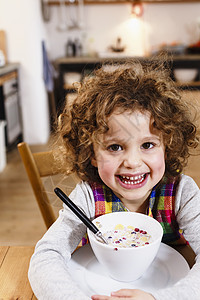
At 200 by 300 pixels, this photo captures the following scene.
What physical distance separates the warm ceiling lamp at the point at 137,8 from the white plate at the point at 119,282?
4323 mm

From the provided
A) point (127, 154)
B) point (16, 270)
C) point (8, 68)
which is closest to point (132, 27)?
point (8, 68)

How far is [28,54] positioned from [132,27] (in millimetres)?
1577

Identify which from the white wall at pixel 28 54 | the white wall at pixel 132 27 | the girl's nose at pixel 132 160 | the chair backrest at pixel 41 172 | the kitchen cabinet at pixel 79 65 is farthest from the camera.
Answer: the white wall at pixel 132 27

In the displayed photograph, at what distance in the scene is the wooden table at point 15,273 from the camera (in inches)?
27.8

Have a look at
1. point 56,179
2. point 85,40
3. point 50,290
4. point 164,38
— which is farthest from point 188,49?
point 50,290

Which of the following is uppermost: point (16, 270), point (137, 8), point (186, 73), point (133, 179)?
point (137, 8)

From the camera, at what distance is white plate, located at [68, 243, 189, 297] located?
2.24 feet

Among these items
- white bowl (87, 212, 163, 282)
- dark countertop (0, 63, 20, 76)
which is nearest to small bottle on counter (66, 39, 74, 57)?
dark countertop (0, 63, 20, 76)

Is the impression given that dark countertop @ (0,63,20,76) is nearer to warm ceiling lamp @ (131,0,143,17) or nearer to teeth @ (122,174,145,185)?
warm ceiling lamp @ (131,0,143,17)

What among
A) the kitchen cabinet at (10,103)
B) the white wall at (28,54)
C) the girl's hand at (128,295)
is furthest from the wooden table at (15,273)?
the white wall at (28,54)

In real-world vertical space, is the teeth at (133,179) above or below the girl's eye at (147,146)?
below

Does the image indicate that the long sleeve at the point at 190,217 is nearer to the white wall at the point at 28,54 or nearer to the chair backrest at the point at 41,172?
the chair backrest at the point at 41,172

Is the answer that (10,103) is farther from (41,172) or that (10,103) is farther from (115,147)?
(115,147)

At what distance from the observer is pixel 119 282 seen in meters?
0.71
